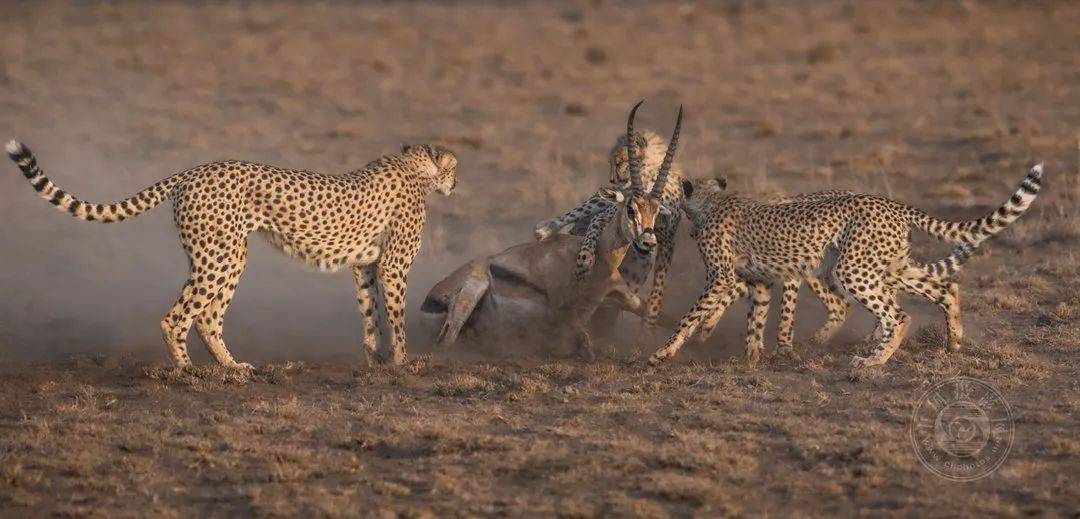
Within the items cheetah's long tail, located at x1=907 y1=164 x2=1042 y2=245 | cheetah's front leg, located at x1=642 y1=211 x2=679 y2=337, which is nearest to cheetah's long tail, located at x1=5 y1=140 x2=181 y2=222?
cheetah's front leg, located at x1=642 y1=211 x2=679 y2=337

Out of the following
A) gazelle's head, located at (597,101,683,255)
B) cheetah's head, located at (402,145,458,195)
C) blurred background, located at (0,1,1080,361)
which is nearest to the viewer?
gazelle's head, located at (597,101,683,255)

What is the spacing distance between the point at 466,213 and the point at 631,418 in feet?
24.7

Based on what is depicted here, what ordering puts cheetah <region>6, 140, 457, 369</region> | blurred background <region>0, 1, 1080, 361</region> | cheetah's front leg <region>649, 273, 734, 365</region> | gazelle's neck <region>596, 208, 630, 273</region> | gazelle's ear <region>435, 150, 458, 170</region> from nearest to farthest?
cheetah <region>6, 140, 457, 369</region>
cheetah's front leg <region>649, 273, 734, 365</region>
gazelle's neck <region>596, 208, 630, 273</region>
gazelle's ear <region>435, 150, 458, 170</region>
blurred background <region>0, 1, 1080, 361</region>

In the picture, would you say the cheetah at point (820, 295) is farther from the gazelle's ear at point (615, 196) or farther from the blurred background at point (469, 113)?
the gazelle's ear at point (615, 196)

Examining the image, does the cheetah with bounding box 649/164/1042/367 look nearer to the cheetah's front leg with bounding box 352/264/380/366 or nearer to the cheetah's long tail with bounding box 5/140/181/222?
the cheetah's front leg with bounding box 352/264/380/366

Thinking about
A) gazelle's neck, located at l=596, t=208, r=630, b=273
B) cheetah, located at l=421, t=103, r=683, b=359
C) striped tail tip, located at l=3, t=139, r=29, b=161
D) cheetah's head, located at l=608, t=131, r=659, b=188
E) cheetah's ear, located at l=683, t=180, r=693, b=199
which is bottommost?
cheetah, located at l=421, t=103, r=683, b=359

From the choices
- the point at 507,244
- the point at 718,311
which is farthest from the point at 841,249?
the point at 507,244

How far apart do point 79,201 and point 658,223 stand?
4.76 m

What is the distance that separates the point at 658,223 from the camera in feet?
38.0

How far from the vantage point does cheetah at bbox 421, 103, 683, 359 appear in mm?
10797

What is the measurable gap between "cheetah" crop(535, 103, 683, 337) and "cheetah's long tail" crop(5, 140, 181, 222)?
332 cm

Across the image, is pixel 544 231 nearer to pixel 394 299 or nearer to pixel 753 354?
pixel 394 299

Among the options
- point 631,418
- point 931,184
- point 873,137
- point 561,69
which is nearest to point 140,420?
point 631,418

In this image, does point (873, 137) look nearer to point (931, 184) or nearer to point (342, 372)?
point (931, 184)
